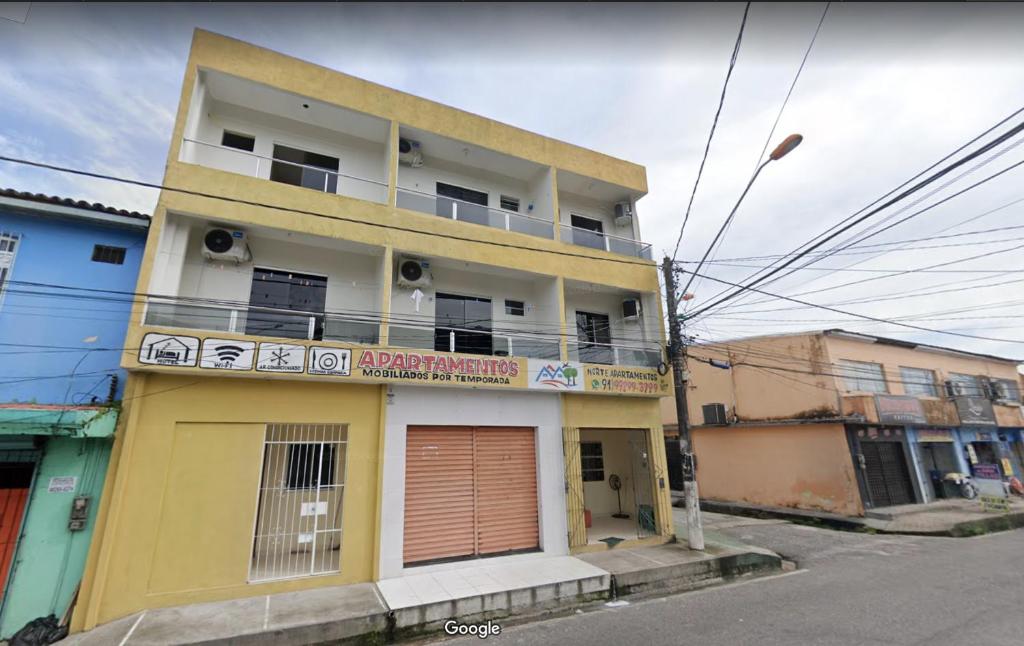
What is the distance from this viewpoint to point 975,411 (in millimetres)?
18562

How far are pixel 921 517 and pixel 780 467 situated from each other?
3806 mm

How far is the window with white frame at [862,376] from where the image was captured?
15.8 metres

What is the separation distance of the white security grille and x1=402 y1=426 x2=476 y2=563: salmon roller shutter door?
1.27 meters

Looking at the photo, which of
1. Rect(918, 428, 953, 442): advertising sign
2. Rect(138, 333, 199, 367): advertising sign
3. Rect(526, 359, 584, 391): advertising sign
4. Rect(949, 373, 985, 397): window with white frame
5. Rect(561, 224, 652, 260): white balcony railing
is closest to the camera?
Rect(138, 333, 199, 367): advertising sign

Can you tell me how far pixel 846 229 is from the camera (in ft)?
21.8

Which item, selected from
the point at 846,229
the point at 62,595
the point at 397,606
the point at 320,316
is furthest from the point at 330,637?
the point at 846,229

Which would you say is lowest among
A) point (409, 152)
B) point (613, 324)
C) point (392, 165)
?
point (613, 324)

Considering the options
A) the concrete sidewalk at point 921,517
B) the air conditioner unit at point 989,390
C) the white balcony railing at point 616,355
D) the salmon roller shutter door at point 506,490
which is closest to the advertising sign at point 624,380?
the white balcony railing at point 616,355

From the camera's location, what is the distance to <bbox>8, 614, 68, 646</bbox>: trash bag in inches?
235

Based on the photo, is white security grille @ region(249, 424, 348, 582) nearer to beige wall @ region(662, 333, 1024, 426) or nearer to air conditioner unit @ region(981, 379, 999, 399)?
beige wall @ region(662, 333, 1024, 426)

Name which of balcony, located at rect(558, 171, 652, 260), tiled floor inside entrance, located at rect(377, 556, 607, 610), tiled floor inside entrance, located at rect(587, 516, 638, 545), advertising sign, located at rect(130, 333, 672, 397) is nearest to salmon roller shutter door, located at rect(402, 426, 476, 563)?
tiled floor inside entrance, located at rect(377, 556, 607, 610)

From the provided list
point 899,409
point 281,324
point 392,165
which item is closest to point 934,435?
point 899,409

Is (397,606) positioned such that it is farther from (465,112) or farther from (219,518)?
(465,112)

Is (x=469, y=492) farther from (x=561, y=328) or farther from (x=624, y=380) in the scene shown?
(x=624, y=380)
